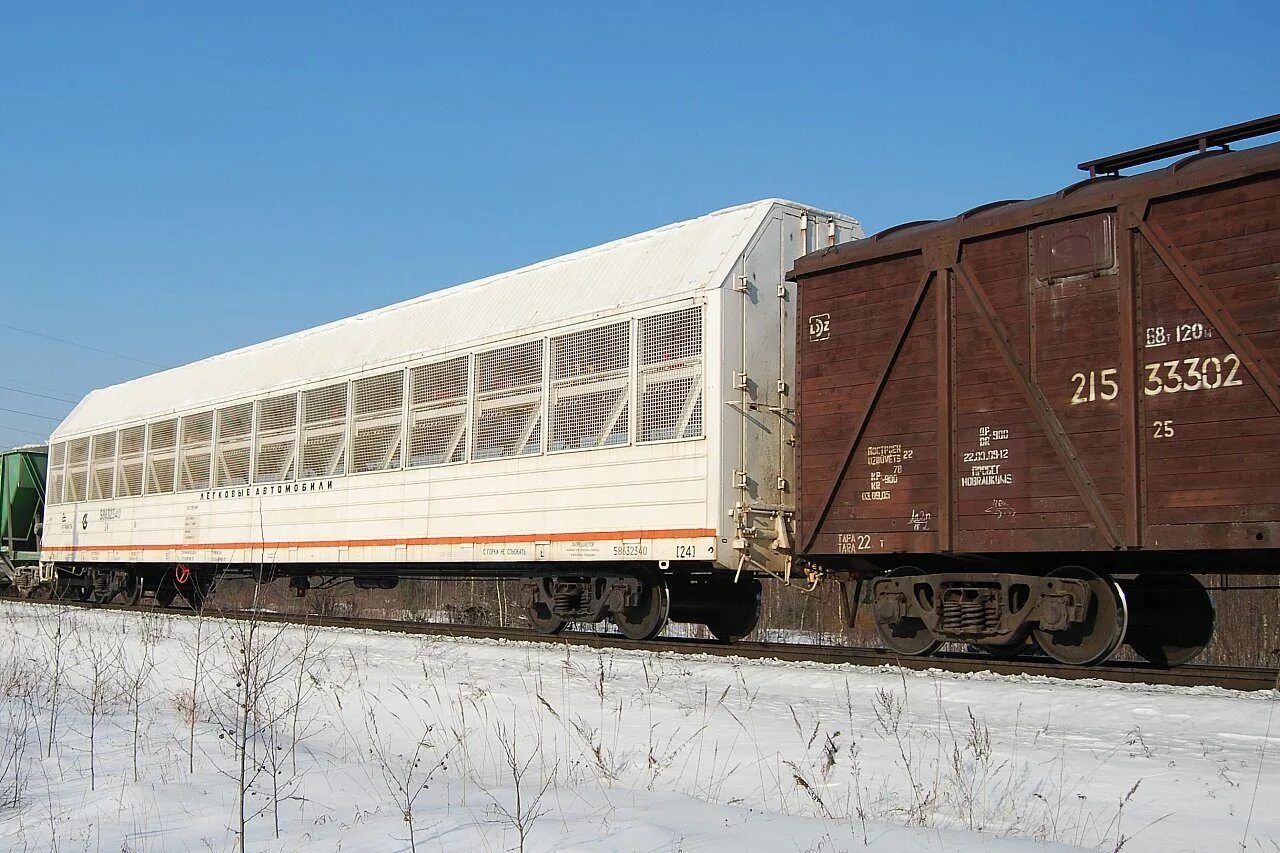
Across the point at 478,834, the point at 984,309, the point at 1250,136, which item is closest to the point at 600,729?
the point at 478,834

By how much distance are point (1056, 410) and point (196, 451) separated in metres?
16.9

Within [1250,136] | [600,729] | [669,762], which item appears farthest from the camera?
[1250,136]

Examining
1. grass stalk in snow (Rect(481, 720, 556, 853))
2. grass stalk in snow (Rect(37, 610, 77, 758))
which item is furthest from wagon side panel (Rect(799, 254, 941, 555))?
grass stalk in snow (Rect(37, 610, 77, 758))

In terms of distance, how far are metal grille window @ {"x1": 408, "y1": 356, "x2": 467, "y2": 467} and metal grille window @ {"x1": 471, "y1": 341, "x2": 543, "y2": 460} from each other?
0.34m

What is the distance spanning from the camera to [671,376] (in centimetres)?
1298

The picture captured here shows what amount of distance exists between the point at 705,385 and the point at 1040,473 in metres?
3.84

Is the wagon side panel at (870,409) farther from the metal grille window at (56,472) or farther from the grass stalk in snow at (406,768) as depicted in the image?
the metal grille window at (56,472)

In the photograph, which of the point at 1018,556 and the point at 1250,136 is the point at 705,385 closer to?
the point at 1018,556

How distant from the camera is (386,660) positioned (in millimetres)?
12461

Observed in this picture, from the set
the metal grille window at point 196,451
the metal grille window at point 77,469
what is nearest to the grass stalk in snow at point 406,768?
the metal grille window at point 196,451

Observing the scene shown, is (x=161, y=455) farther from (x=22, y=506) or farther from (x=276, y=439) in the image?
(x=22, y=506)

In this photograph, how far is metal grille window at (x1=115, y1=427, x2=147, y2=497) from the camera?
23906 mm

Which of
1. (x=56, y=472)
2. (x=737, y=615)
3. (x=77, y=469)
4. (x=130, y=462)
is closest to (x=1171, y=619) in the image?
A: (x=737, y=615)

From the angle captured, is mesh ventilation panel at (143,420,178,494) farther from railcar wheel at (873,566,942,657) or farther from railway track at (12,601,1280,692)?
railcar wheel at (873,566,942,657)
